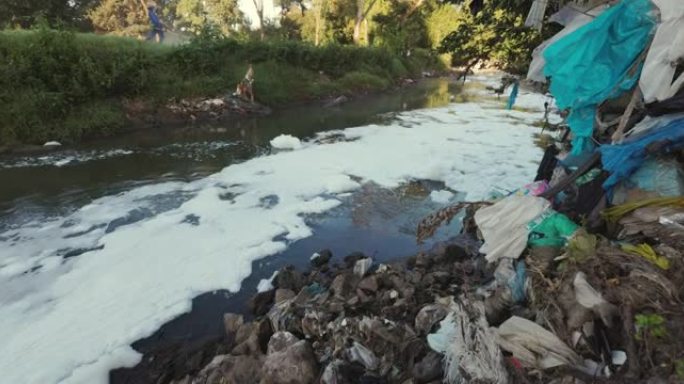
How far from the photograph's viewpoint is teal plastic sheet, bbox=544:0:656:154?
323cm

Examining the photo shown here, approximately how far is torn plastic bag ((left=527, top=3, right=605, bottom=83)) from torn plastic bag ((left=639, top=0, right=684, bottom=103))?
83 centimetres

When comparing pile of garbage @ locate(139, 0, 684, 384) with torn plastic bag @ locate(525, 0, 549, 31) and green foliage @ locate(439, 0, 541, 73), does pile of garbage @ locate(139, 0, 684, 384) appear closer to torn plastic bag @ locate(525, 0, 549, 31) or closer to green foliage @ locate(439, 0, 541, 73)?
torn plastic bag @ locate(525, 0, 549, 31)

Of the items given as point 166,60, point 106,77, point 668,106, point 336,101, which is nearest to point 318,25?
point 336,101

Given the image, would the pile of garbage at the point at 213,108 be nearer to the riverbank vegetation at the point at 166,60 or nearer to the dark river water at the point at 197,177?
the riverbank vegetation at the point at 166,60

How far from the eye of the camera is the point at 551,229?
11.0 ft

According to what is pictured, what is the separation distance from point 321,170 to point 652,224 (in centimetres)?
602

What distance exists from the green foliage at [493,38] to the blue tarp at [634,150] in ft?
9.93

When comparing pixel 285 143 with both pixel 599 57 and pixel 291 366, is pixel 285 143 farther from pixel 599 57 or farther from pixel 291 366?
pixel 291 366

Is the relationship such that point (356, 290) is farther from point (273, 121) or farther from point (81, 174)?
point (273, 121)

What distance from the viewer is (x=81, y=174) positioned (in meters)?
7.88

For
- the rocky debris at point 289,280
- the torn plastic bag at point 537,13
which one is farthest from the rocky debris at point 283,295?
the torn plastic bag at point 537,13

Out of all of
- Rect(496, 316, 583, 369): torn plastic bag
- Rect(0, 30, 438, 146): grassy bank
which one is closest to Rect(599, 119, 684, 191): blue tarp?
Rect(496, 316, 583, 369): torn plastic bag

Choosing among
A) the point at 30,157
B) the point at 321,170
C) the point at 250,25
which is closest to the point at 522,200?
the point at 321,170

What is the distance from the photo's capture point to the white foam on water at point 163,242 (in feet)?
11.7
